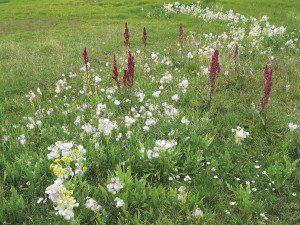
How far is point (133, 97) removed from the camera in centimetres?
858

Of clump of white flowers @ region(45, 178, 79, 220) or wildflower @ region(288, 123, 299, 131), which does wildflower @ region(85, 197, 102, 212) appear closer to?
clump of white flowers @ region(45, 178, 79, 220)

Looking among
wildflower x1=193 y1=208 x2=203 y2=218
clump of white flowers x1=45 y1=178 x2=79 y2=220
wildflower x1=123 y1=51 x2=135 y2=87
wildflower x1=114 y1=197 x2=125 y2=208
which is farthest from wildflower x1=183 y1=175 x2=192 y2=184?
wildflower x1=123 y1=51 x2=135 y2=87

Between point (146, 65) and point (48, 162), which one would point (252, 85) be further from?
point (48, 162)

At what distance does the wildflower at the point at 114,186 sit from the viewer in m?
5.11

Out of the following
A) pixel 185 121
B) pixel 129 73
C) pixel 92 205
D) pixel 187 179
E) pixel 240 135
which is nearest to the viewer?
pixel 92 205

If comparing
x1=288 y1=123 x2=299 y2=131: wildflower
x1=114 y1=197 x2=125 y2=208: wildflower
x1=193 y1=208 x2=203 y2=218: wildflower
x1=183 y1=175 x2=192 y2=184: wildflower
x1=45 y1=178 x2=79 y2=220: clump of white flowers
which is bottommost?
x1=183 y1=175 x2=192 y2=184: wildflower

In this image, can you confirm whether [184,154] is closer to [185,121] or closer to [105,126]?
[185,121]

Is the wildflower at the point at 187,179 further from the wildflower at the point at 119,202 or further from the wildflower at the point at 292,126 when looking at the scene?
the wildflower at the point at 292,126

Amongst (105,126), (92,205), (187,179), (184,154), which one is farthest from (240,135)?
(92,205)

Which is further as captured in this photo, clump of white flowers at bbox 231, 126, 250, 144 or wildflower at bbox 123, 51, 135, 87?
wildflower at bbox 123, 51, 135, 87

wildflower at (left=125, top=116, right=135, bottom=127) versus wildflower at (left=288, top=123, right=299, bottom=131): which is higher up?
wildflower at (left=125, top=116, right=135, bottom=127)

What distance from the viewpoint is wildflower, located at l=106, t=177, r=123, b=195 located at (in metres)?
5.11

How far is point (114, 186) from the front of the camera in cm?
511

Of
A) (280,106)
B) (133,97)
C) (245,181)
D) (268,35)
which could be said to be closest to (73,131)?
(133,97)
